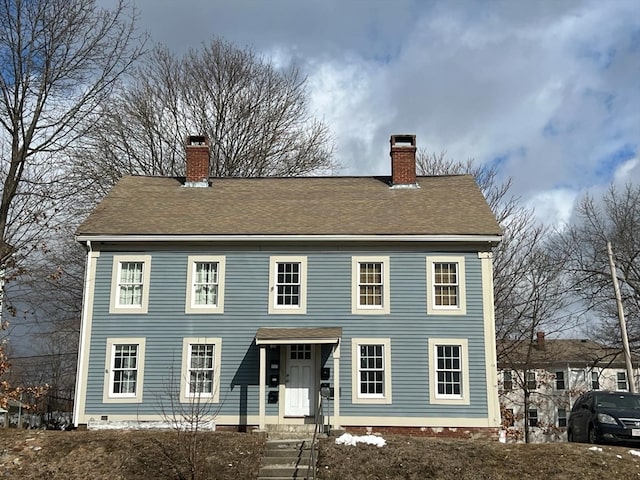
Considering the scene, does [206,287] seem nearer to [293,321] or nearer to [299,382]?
[293,321]

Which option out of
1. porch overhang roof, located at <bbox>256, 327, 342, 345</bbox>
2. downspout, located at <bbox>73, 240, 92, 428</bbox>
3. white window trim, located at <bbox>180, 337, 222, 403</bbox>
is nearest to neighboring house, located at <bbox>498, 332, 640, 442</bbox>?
porch overhang roof, located at <bbox>256, 327, 342, 345</bbox>

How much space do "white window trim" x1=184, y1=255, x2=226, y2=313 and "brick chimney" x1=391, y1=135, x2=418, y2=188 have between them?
22.5ft

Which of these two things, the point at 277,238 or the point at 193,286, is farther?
the point at 193,286

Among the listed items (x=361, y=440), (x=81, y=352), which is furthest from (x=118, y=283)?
(x=361, y=440)

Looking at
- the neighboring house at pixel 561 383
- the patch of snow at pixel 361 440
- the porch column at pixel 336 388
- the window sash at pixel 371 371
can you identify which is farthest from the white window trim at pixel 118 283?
the neighboring house at pixel 561 383

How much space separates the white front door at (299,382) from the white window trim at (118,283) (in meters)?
4.33

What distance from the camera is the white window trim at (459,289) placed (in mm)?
18797

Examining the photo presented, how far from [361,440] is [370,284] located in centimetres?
489

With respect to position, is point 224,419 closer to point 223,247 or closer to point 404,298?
point 223,247

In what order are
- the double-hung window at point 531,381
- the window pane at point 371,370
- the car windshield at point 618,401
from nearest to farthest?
the car windshield at point 618,401, the window pane at point 371,370, the double-hung window at point 531,381

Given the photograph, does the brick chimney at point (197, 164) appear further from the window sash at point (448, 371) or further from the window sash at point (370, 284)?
the window sash at point (448, 371)

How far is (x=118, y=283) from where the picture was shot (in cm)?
1923

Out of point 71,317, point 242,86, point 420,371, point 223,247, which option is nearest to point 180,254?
point 223,247

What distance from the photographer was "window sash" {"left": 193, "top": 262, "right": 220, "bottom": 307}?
19.2 metres
